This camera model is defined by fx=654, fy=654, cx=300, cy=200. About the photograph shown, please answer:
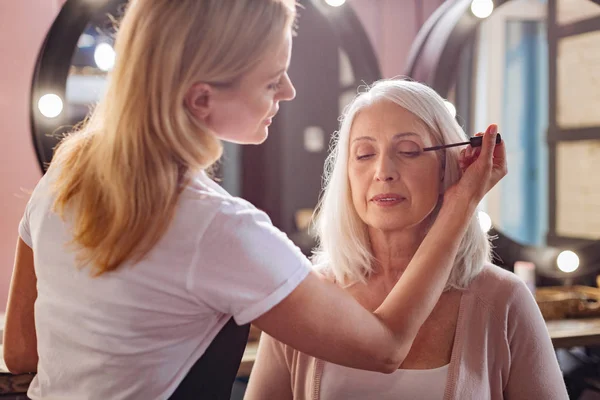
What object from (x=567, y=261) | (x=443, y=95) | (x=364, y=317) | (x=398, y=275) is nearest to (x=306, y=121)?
(x=443, y=95)

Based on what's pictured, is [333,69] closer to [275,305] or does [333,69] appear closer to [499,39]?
[499,39]

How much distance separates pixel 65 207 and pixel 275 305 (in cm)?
30

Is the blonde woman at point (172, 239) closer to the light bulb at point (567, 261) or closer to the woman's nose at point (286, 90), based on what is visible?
the woman's nose at point (286, 90)

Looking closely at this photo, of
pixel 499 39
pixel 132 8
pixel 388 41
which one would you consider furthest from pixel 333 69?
pixel 132 8

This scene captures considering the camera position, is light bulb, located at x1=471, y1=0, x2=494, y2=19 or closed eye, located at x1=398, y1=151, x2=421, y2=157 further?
light bulb, located at x1=471, y1=0, x2=494, y2=19

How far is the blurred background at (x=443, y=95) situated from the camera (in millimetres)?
1689

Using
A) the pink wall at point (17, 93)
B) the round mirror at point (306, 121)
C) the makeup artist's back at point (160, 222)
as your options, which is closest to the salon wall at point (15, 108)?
the pink wall at point (17, 93)

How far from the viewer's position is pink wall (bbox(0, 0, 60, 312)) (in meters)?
1.70

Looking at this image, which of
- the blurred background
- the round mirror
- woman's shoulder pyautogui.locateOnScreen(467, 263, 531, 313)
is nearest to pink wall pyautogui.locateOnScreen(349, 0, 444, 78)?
the blurred background

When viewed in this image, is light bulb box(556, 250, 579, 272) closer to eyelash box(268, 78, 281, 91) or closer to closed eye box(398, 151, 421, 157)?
closed eye box(398, 151, 421, 157)

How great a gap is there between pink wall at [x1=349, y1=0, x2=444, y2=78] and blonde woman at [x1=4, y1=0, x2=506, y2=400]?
1339mm

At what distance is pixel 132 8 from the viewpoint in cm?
84

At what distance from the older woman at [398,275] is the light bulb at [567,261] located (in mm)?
986

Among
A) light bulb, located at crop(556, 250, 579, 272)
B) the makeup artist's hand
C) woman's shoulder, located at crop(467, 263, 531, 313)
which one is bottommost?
light bulb, located at crop(556, 250, 579, 272)
